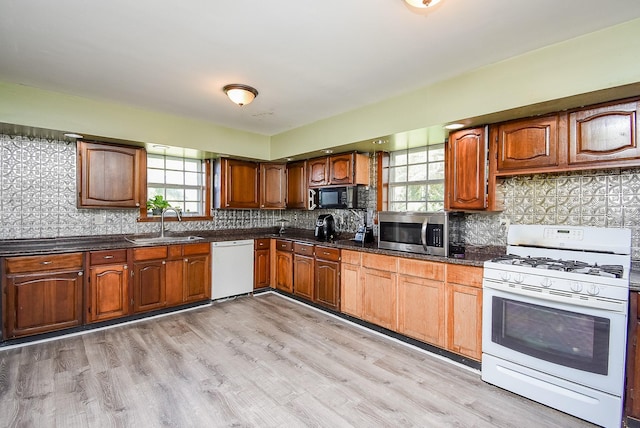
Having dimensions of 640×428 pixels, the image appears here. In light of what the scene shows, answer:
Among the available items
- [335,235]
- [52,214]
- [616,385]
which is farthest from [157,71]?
[616,385]

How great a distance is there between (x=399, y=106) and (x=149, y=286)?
3.46m

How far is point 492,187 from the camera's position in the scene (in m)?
2.73

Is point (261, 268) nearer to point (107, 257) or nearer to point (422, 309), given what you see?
point (107, 257)

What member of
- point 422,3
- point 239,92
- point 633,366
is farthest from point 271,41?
point 633,366

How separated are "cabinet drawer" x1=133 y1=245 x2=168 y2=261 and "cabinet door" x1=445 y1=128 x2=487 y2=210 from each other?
10.8ft

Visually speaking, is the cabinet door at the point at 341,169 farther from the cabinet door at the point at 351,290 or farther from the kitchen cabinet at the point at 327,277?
the cabinet door at the point at 351,290

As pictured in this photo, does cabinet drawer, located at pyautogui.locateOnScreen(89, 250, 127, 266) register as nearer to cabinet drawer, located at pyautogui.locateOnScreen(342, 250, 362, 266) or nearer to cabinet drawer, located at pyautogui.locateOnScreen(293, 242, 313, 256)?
cabinet drawer, located at pyautogui.locateOnScreen(293, 242, 313, 256)

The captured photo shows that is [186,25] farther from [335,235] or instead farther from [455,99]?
[335,235]

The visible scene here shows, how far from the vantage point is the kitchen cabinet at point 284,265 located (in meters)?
4.45

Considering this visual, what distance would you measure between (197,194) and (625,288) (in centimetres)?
480

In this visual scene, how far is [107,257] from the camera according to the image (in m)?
3.36

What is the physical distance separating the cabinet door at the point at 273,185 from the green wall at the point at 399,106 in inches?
11.1

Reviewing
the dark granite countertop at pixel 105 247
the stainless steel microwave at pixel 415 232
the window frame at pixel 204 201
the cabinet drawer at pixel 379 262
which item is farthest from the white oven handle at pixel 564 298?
the window frame at pixel 204 201

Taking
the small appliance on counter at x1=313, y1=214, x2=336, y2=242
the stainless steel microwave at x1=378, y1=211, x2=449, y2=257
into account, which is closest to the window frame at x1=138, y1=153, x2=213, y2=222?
the small appliance on counter at x1=313, y1=214, x2=336, y2=242
